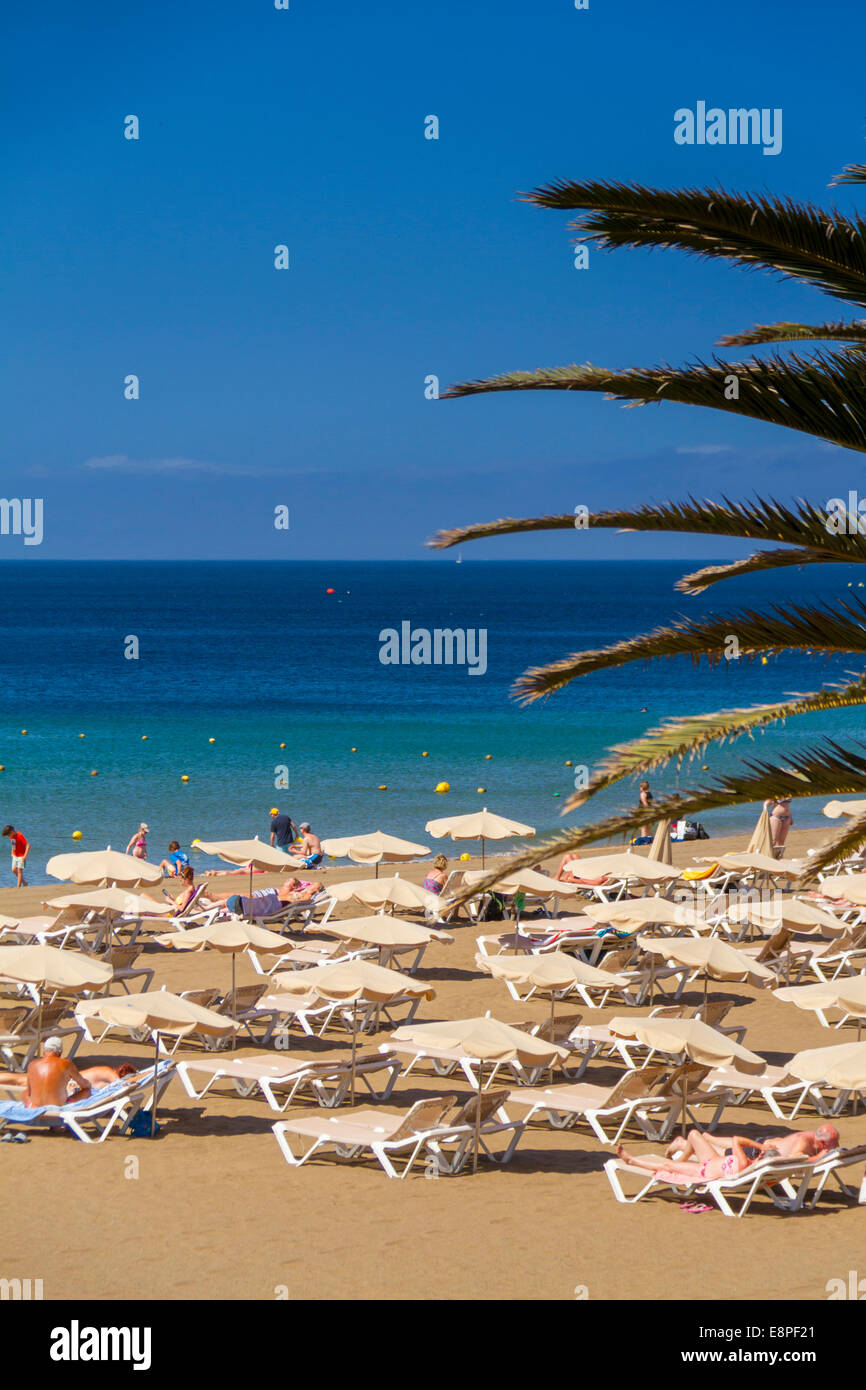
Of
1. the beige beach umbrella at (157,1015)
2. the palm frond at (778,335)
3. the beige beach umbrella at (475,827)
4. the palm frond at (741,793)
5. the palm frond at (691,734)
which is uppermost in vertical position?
the palm frond at (778,335)

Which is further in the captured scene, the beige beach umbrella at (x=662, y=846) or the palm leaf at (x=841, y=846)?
the beige beach umbrella at (x=662, y=846)

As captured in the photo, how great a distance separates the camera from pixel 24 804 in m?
36.7

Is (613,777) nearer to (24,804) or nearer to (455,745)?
(24,804)

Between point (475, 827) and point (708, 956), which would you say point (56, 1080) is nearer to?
point (708, 956)

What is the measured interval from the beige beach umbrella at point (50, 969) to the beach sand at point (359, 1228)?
1.22 m

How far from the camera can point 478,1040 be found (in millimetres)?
10820

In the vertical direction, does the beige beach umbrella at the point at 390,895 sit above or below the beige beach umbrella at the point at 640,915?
above

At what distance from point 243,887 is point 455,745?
1102 inches

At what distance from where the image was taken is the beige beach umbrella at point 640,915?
14969 mm

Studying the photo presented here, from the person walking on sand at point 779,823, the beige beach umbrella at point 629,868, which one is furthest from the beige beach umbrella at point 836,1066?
the person walking on sand at point 779,823

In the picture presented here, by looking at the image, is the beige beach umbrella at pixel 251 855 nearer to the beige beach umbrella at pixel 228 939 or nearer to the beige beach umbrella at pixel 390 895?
the beige beach umbrella at pixel 390 895

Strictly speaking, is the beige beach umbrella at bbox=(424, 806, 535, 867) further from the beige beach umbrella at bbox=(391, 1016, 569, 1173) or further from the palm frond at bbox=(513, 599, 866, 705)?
the palm frond at bbox=(513, 599, 866, 705)

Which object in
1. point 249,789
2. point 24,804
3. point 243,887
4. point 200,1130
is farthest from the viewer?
point 249,789

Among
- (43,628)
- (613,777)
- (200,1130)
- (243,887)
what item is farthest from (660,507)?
(43,628)
